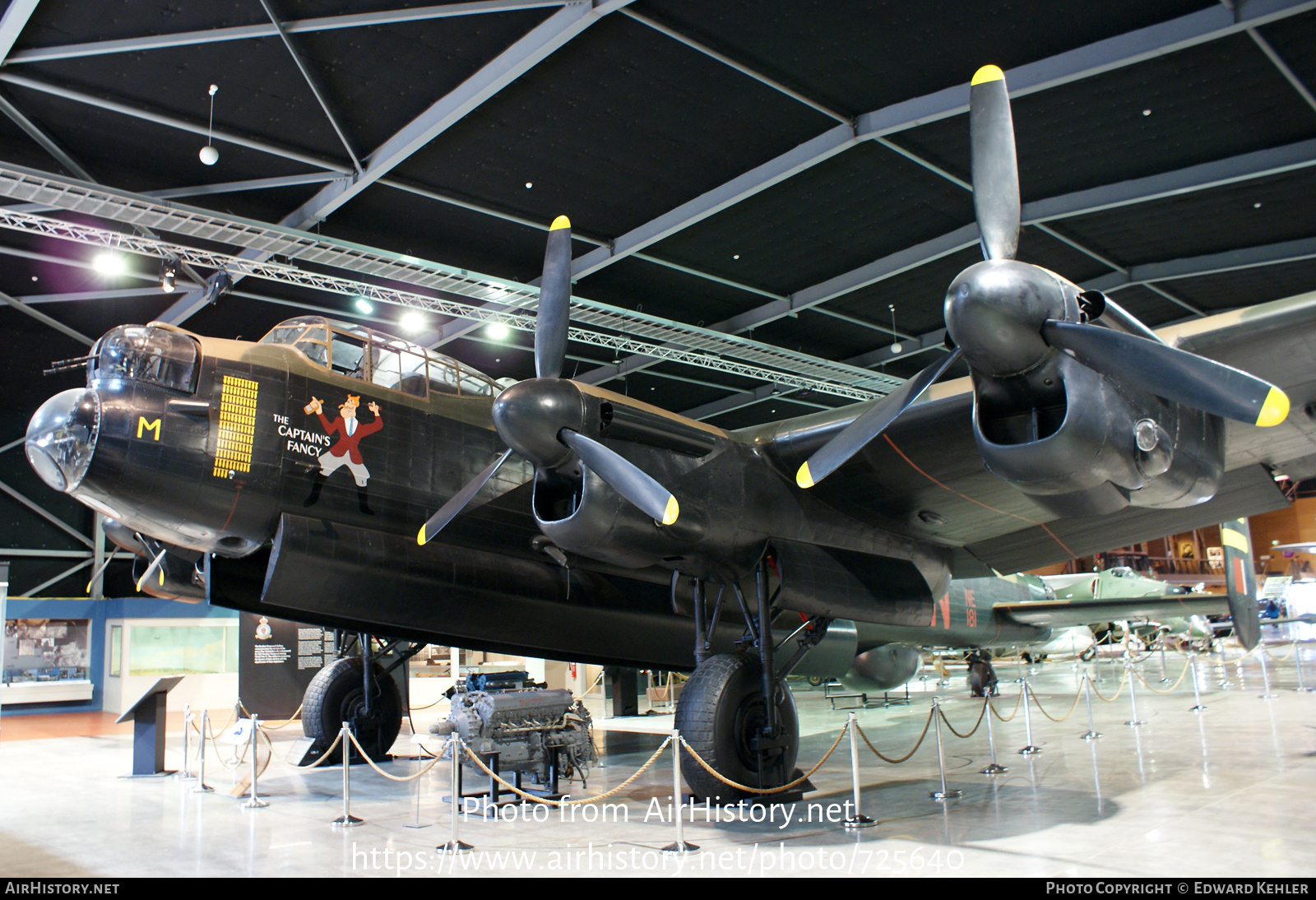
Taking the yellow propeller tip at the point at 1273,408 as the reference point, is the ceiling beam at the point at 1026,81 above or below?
above

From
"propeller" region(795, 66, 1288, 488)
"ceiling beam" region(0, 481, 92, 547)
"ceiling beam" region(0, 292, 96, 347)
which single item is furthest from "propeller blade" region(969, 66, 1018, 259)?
"ceiling beam" region(0, 481, 92, 547)

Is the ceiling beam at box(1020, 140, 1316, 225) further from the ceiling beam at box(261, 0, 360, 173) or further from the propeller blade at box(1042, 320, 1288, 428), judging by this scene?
the ceiling beam at box(261, 0, 360, 173)

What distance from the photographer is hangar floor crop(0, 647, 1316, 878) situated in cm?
582

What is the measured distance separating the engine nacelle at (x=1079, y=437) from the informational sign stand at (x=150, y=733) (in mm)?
10601

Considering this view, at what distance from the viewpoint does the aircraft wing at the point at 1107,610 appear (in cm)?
1605

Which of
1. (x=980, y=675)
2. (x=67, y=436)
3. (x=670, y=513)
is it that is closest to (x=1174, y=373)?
(x=670, y=513)

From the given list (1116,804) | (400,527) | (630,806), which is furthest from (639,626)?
(1116,804)

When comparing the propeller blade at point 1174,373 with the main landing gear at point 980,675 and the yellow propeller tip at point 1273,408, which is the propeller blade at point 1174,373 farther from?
the main landing gear at point 980,675

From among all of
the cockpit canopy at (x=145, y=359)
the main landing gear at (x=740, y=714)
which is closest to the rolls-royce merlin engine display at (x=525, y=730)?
the main landing gear at (x=740, y=714)

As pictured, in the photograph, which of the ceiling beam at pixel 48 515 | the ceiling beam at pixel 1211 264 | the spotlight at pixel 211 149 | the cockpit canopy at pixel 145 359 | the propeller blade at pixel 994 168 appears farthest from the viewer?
the ceiling beam at pixel 48 515

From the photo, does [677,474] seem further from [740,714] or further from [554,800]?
[554,800]

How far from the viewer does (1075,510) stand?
6418mm

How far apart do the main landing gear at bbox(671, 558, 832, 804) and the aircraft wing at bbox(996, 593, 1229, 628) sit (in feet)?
33.8

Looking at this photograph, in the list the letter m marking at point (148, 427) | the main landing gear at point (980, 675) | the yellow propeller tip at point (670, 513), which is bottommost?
the main landing gear at point (980, 675)
